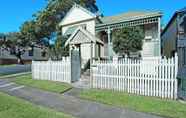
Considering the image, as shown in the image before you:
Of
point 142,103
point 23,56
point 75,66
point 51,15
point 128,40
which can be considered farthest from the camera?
point 23,56

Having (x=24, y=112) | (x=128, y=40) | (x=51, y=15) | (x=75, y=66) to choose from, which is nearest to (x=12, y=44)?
(x=51, y=15)

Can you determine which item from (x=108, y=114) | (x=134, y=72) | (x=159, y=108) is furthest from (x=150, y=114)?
(x=134, y=72)

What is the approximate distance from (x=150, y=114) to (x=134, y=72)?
3307 mm

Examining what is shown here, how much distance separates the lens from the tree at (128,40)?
1505cm

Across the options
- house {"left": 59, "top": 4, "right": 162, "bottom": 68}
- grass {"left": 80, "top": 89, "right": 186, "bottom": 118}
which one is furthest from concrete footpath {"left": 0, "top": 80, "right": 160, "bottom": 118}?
house {"left": 59, "top": 4, "right": 162, "bottom": 68}

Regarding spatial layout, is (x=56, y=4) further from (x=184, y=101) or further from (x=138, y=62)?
(x=184, y=101)

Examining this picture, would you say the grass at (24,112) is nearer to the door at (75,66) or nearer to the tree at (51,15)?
the door at (75,66)

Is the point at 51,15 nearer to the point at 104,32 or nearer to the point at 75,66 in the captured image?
the point at 104,32

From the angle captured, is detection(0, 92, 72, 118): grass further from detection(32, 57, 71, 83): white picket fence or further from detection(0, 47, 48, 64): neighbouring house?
detection(0, 47, 48, 64): neighbouring house

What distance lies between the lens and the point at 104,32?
2006cm

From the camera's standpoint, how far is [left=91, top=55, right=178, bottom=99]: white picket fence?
852cm

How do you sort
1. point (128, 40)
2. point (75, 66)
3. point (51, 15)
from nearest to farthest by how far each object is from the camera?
point (75, 66), point (128, 40), point (51, 15)

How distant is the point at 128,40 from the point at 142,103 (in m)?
7.86

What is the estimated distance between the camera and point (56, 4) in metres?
31.2
